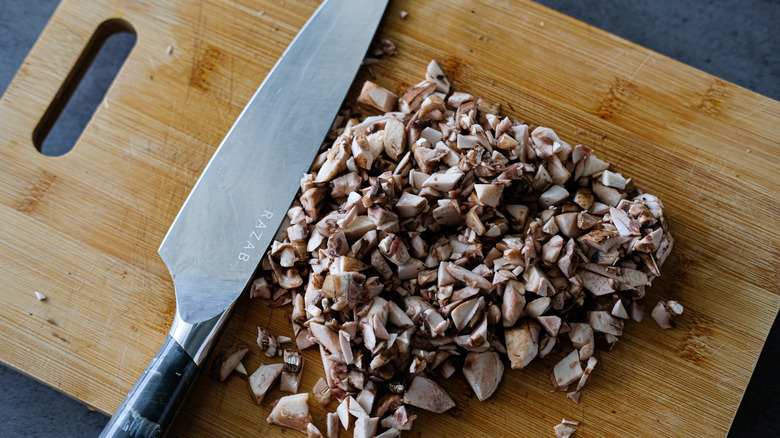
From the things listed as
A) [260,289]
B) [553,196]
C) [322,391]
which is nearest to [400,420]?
[322,391]

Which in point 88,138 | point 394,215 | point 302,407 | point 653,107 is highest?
point 653,107

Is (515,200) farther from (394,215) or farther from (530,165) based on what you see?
(394,215)

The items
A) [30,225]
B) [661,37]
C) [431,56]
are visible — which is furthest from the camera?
[661,37]

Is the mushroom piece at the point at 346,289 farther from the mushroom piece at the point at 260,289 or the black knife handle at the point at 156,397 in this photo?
the black knife handle at the point at 156,397

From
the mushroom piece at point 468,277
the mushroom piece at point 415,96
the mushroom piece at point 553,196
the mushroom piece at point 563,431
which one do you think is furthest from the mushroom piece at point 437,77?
the mushroom piece at point 563,431

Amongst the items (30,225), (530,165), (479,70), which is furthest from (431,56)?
(30,225)

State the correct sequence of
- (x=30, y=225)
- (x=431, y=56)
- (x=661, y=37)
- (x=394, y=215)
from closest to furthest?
1. (x=394, y=215)
2. (x=30, y=225)
3. (x=431, y=56)
4. (x=661, y=37)

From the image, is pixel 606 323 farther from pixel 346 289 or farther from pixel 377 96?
pixel 377 96
